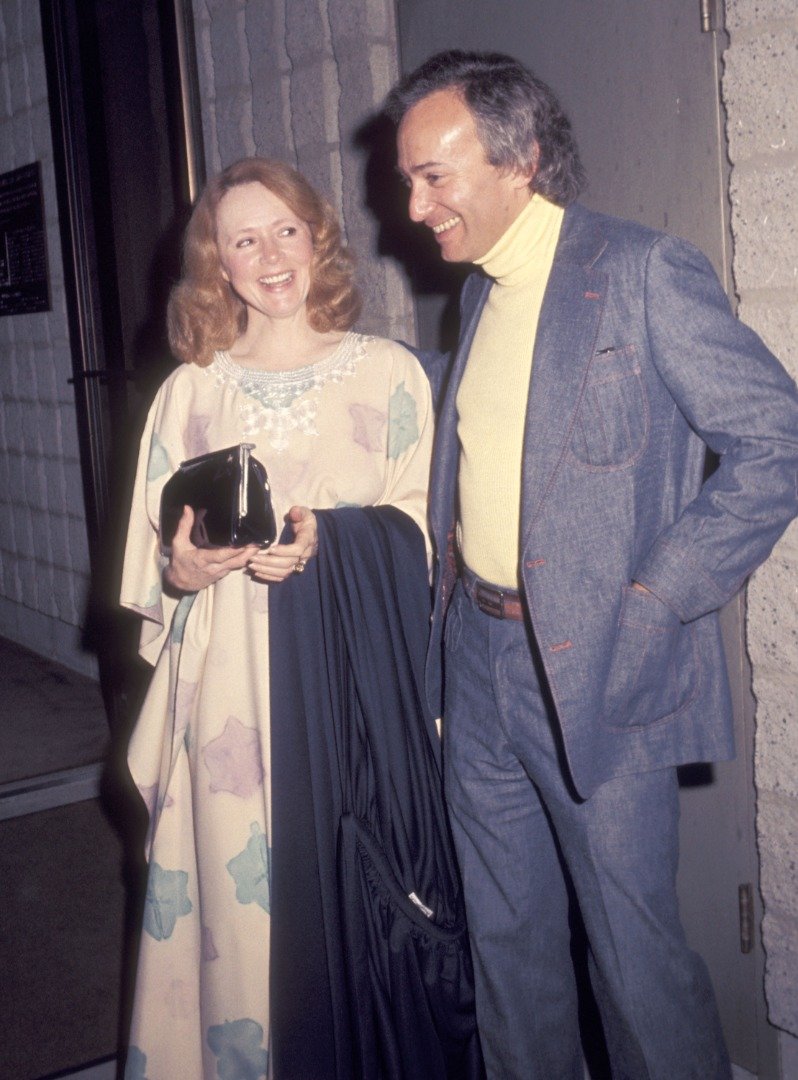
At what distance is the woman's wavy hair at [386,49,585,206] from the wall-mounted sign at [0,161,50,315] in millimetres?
4014

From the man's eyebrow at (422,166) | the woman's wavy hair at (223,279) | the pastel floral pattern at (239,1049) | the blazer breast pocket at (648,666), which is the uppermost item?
the man's eyebrow at (422,166)

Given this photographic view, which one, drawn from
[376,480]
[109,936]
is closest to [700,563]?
[376,480]

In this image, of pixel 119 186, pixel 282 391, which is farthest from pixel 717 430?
pixel 119 186

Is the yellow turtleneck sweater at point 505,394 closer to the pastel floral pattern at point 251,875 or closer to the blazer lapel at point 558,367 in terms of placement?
the blazer lapel at point 558,367

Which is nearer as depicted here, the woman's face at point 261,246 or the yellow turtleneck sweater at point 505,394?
the yellow turtleneck sweater at point 505,394

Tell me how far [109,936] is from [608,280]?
225 centimetres

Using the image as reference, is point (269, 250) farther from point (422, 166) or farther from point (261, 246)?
point (422, 166)

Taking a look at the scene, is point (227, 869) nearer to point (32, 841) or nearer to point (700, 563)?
point (700, 563)

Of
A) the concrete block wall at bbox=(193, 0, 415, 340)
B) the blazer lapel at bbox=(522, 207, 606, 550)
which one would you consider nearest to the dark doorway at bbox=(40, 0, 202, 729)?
the concrete block wall at bbox=(193, 0, 415, 340)

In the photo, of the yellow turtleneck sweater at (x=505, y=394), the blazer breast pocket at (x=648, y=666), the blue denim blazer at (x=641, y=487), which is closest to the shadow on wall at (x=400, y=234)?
the yellow turtleneck sweater at (x=505, y=394)

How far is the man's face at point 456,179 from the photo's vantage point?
162cm

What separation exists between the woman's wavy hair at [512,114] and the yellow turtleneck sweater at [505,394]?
48 millimetres

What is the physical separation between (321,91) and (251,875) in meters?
1.85

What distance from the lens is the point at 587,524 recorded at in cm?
153
